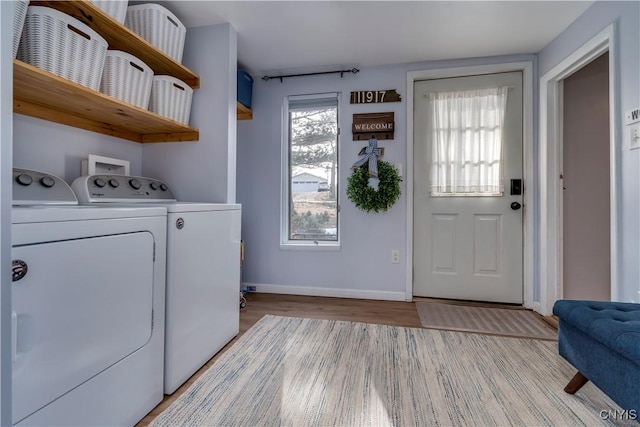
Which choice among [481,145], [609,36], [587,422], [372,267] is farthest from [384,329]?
[609,36]

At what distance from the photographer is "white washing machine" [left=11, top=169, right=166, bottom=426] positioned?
820 mm

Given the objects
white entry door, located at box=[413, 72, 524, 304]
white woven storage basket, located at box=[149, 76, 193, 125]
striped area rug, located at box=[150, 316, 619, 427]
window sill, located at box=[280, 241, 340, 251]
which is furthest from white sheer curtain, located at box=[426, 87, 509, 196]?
white woven storage basket, located at box=[149, 76, 193, 125]

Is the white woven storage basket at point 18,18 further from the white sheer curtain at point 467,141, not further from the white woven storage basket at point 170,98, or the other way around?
the white sheer curtain at point 467,141

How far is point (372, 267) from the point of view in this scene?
2.83 metres

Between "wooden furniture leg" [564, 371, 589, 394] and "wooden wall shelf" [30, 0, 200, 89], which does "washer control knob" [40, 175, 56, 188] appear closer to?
"wooden wall shelf" [30, 0, 200, 89]

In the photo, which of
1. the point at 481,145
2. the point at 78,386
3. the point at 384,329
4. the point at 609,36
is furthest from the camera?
the point at 481,145

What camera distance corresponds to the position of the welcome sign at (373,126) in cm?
275

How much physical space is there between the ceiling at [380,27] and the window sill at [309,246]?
1.73 meters

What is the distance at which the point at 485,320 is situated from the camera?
228cm

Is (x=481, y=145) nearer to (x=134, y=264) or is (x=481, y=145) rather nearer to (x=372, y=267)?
(x=372, y=267)

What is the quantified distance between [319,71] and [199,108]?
1301 mm

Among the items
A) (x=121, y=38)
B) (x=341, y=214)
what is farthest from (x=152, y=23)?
(x=341, y=214)

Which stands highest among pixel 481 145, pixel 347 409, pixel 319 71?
pixel 319 71

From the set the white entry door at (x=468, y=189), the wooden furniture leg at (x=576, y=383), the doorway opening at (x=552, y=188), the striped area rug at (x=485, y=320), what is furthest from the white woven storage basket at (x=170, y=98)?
the doorway opening at (x=552, y=188)
